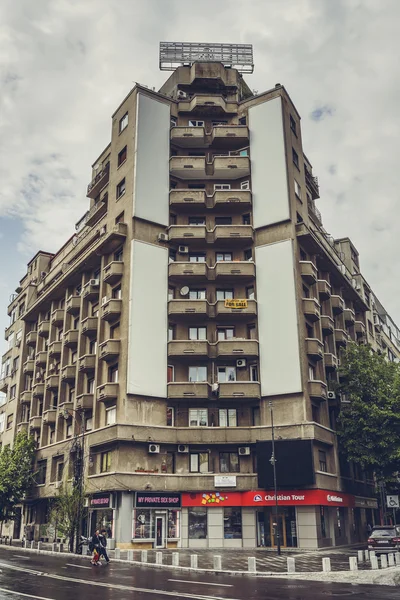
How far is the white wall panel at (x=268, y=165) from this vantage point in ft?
162

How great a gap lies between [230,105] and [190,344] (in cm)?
2414

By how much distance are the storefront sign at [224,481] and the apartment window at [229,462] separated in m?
1.08

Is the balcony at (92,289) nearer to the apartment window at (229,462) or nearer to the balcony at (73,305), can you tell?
the balcony at (73,305)

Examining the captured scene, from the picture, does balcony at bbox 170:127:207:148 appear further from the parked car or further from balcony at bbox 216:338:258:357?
the parked car

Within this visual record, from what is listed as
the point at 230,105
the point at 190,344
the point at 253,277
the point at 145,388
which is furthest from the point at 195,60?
the point at 145,388

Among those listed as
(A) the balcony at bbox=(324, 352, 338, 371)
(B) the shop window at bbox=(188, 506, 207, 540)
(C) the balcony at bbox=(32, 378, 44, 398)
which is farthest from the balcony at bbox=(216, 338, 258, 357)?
(C) the balcony at bbox=(32, 378, 44, 398)

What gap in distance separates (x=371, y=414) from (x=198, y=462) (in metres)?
13.6

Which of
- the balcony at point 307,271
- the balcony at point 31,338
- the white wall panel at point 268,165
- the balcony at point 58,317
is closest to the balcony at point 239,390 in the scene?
the balcony at point 307,271

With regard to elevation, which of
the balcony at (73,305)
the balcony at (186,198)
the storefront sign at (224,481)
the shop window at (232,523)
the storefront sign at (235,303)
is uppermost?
the balcony at (186,198)

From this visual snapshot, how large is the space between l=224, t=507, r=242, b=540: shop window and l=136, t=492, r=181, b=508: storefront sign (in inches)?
145

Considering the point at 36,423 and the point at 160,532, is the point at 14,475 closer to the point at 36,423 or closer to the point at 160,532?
the point at 36,423

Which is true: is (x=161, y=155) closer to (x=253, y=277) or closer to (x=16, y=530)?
(x=253, y=277)

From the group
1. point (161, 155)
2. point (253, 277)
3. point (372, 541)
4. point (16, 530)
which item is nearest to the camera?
point (372, 541)

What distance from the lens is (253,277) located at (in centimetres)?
4844
